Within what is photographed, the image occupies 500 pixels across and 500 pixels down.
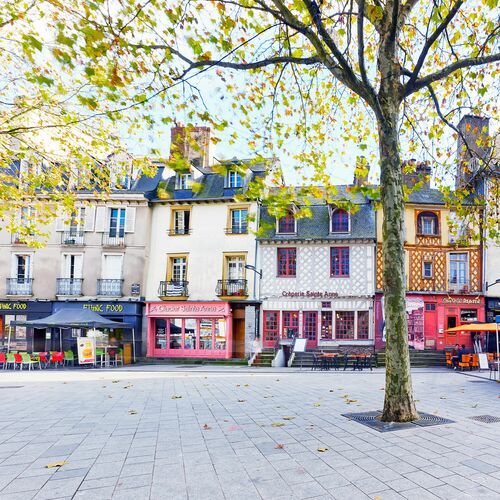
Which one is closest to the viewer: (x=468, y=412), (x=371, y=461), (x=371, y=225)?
(x=371, y=461)

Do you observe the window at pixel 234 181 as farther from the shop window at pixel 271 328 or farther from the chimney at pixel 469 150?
the chimney at pixel 469 150

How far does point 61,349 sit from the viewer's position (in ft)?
70.0

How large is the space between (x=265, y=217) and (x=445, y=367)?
11.6 meters

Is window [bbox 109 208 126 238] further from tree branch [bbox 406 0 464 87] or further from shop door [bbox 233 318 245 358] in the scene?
tree branch [bbox 406 0 464 87]

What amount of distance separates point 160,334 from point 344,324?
10.00m

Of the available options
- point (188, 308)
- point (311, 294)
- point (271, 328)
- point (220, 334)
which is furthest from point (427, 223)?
point (188, 308)

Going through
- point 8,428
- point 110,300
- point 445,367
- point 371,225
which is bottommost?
point 445,367

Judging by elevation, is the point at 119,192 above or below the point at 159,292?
above

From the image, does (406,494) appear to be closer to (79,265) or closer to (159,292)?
(159,292)

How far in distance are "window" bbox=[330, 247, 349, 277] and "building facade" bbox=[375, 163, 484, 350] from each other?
164 centimetres

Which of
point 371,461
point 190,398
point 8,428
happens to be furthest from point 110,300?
point 371,461

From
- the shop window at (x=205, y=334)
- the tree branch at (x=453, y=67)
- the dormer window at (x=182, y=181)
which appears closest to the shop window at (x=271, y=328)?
the shop window at (x=205, y=334)

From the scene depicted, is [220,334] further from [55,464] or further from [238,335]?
[55,464]

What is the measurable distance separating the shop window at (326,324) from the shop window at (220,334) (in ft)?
17.0
